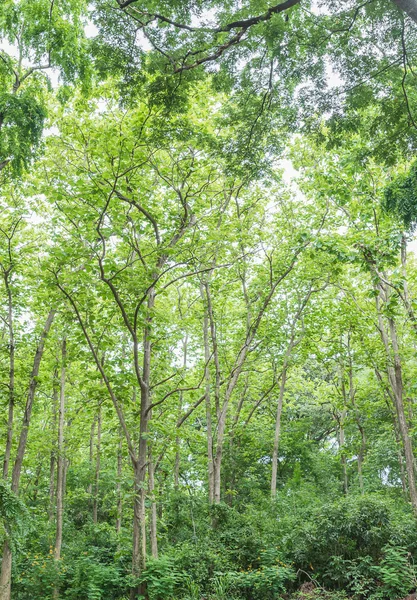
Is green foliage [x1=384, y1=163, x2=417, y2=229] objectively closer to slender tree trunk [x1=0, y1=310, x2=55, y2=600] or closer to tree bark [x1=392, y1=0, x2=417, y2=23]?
tree bark [x1=392, y1=0, x2=417, y2=23]

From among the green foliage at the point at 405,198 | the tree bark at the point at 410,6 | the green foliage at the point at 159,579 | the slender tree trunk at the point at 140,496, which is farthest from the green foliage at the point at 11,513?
the tree bark at the point at 410,6

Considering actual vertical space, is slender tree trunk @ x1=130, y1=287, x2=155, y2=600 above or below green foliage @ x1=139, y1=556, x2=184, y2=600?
above

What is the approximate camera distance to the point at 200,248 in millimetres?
Result: 9047

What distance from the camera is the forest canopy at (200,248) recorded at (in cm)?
513

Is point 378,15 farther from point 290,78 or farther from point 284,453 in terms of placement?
point 284,453

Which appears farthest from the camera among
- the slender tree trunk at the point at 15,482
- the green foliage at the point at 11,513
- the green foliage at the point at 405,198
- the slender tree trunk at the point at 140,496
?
the slender tree trunk at the point at 15,482

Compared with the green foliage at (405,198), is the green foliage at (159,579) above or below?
below

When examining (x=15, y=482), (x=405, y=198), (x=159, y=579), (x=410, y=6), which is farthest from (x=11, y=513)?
(x=410, y=6)

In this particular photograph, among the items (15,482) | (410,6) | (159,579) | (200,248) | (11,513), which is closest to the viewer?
(410,6)

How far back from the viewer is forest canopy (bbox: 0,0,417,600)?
5129 mm

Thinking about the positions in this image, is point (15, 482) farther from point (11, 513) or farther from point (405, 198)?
point (405, 198)

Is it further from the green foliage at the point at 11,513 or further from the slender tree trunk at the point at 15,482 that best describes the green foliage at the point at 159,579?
the slender tree trunk at the point at 15,482

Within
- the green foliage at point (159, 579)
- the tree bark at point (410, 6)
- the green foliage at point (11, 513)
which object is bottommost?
the green foliage at point (159, 579)

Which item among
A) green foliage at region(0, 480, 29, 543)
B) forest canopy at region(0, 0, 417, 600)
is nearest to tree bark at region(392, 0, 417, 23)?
forest canopy at region(0, 0, 417, 600)
